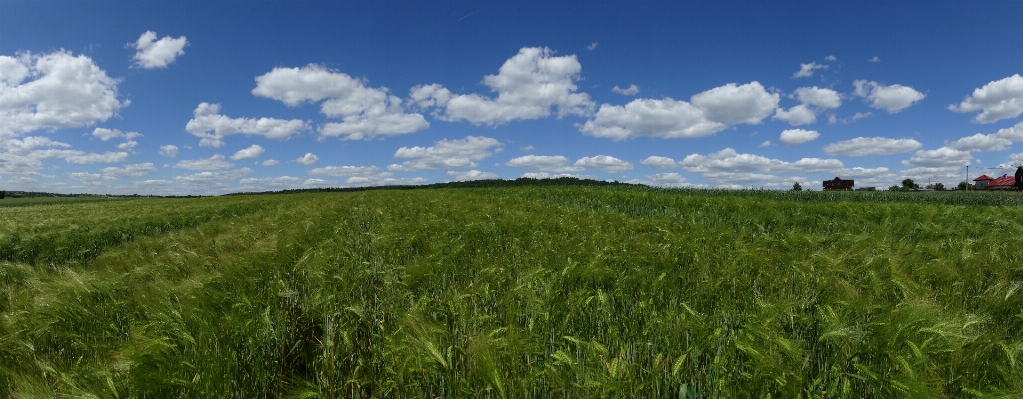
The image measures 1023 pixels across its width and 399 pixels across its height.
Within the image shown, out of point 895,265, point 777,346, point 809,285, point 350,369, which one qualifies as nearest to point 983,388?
point 777,346

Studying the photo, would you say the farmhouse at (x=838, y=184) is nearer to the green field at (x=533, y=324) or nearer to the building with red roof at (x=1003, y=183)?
the building with red roof at (x=1003, y=183)

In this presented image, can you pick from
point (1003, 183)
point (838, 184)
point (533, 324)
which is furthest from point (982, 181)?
point (533, 324)

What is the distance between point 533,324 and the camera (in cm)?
287

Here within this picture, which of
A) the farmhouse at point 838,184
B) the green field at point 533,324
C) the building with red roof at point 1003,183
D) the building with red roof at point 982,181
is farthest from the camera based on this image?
the building with red roof at point 982,181

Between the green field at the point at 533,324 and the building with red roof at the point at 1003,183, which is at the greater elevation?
the building with red roof at the point at 1003,183

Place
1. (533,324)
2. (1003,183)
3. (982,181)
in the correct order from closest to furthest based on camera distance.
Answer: (533,324) < (1003,183) < (982,181)

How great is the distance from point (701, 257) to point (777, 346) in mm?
2665

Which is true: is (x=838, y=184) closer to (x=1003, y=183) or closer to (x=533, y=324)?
(x=1003, y=183)

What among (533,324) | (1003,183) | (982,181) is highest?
(982,181)

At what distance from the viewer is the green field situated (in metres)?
2.15

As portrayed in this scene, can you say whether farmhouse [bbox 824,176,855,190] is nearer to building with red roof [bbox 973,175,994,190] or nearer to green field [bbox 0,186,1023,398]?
building with red roof [bbox 973,175,994,190]

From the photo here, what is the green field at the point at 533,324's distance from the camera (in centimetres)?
215

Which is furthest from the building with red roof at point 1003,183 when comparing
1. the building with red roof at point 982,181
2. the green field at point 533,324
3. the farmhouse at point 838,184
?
the green field at point 533,324

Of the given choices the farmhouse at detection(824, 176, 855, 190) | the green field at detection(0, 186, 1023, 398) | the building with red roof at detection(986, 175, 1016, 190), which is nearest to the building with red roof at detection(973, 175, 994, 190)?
the building with red roof at detection(986, 175, 1016, 190)
